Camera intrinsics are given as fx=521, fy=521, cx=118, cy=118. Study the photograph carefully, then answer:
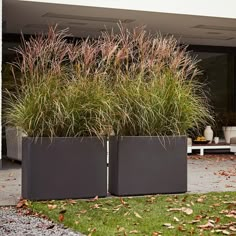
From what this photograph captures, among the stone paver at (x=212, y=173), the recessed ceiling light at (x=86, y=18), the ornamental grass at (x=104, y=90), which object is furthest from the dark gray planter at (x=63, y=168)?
the recessed ceiling light at (x=86, y=18)

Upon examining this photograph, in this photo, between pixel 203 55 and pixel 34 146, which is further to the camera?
pixel 203 55

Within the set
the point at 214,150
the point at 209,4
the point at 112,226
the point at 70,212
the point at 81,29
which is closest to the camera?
the point at 112,226

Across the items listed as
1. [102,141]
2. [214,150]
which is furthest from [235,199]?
[214,150]

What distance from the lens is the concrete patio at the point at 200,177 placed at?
233 inches

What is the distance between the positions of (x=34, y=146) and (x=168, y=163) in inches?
57.0

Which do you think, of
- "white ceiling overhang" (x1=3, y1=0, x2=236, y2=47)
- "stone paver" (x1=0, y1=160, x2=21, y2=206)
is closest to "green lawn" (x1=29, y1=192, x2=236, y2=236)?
"stone paver" (x1=0, y1=160, x2=21, y2=206)

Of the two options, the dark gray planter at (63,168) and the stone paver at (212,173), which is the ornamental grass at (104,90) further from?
the stone paver at (212,173)

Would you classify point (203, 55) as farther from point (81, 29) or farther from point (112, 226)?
point (112, 226)

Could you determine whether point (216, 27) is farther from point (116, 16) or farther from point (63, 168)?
point (63, 168)

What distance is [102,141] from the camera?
534 centimetres

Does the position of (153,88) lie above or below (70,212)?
above

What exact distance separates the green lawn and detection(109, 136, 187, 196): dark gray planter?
139 millimetres

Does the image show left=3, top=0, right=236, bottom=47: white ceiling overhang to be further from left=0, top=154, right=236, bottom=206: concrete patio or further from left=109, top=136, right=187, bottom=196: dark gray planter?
left=109, top=136, right=187, bottom=196: dark gray planter

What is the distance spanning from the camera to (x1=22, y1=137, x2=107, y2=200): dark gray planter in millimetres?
5125
